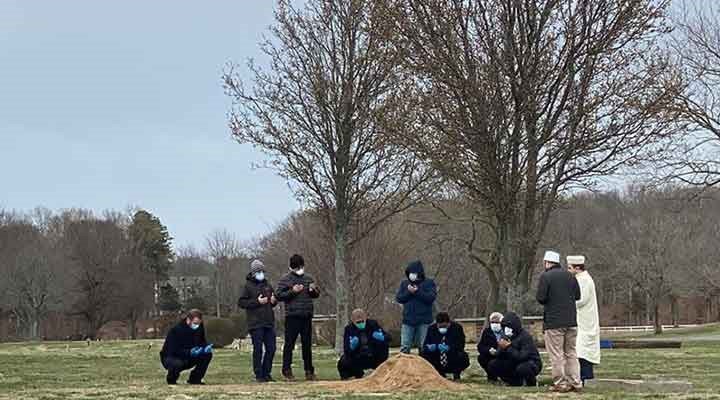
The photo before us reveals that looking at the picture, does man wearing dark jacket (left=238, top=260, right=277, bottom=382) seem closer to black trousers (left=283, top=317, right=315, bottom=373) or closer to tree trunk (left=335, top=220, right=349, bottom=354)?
black trousers (left=283, top=317, right=315, bottom=373)

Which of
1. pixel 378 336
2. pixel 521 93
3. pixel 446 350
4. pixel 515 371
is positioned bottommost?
pixel 515 371

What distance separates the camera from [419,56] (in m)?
16.8

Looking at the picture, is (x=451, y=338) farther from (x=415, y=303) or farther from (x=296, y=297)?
(x=296, y=297)

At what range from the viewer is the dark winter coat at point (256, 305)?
1409 centimetres

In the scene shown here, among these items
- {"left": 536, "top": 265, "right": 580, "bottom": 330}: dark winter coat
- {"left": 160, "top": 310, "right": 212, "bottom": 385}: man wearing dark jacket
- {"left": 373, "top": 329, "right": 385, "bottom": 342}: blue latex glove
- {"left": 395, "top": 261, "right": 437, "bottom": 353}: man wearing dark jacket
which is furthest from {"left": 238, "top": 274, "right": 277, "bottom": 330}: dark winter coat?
{"left": 536, "top": 265, "right": 580, "bottom": 330}: dark winter coat

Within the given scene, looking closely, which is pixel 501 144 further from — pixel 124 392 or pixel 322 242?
pixel 322 242

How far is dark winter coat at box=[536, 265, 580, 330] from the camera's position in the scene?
12.2 m

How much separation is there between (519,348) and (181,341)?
460cm

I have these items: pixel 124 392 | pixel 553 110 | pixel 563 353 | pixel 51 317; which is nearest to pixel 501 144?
pixel 553 110

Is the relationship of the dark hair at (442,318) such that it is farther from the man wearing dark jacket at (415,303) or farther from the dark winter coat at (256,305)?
the dark winter coat at (256,305)

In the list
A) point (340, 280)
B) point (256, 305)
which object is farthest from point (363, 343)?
point (340, 280)

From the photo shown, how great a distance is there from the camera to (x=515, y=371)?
1319cm

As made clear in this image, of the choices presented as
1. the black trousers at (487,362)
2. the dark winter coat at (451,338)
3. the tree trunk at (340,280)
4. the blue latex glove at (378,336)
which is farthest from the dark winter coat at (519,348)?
the tree trunk at (340,280)

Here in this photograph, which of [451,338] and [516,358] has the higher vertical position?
[451,338]
